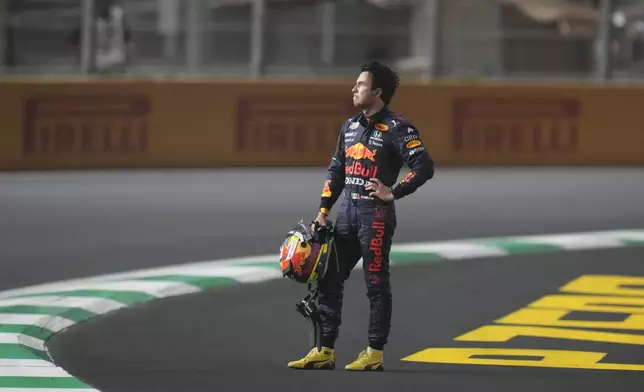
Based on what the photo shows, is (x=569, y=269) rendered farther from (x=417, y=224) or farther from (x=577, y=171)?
(x=577, y=171)

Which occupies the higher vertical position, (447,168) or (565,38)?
(565,38)

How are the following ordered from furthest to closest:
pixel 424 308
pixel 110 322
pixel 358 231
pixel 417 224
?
1. pixel 417 224
2. pixel 424 308
3. pixel 110 322
4. pixel 358 231

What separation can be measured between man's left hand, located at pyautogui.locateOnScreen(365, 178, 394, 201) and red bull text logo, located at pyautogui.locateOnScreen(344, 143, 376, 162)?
118 mm

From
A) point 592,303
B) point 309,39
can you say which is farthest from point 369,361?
point 309,39

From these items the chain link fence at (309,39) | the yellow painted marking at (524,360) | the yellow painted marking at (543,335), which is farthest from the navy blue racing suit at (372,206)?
the chain link fence at (309,39)

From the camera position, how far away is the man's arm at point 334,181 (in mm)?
7316

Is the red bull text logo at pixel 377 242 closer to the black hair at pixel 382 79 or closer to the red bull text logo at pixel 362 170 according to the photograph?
the red bull text logo at pixel 362 170

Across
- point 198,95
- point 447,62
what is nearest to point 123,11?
point 198,95

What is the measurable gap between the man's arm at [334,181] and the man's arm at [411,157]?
33 cm

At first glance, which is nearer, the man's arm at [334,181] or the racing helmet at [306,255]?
the racing helmet at [306,255]

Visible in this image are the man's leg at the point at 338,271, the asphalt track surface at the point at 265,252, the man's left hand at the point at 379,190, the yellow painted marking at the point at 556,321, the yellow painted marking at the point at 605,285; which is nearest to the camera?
the man's left hand at the point at 379,190

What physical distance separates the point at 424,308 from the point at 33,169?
1017 cm

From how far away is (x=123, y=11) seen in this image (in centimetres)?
1948

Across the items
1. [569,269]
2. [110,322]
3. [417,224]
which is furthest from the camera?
[417,224]
